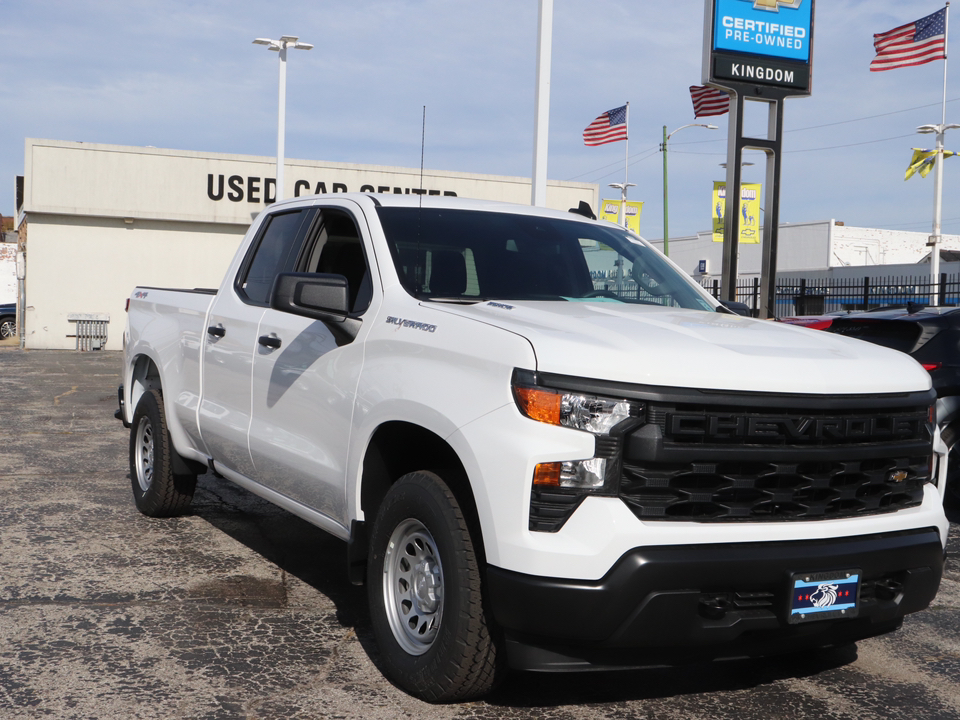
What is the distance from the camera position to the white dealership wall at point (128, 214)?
2894 centimetres

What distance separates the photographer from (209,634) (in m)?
4.44

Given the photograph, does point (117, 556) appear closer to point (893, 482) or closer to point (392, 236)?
point (392, 236)

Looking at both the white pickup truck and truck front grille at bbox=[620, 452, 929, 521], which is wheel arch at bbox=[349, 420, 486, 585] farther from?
truck front grille at bbox=[620, 452, 929, 521]

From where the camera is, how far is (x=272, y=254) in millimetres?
5512

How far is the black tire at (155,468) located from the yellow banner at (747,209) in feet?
74.8

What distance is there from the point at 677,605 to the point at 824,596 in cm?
55

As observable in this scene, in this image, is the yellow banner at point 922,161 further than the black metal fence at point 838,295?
Yes

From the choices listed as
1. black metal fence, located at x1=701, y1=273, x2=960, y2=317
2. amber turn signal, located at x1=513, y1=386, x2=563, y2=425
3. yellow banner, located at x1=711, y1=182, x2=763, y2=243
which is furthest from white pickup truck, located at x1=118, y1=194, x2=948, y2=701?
yellow banner, located at x1=711, y1=182, x2=763, y2=243

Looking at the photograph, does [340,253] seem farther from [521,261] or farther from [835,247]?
[835,247]

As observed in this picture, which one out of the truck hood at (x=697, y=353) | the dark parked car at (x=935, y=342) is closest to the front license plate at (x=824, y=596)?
the truck hood at (x=697, y=353)

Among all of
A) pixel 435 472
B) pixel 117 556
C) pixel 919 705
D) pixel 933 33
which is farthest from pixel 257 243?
pixel 933 33

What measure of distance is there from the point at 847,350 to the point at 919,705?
1.41 metres

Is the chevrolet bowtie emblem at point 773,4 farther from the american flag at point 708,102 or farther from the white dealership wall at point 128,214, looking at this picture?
the white dealership wall at point 128,214

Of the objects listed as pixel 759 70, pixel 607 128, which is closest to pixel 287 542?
pixel 759 70
